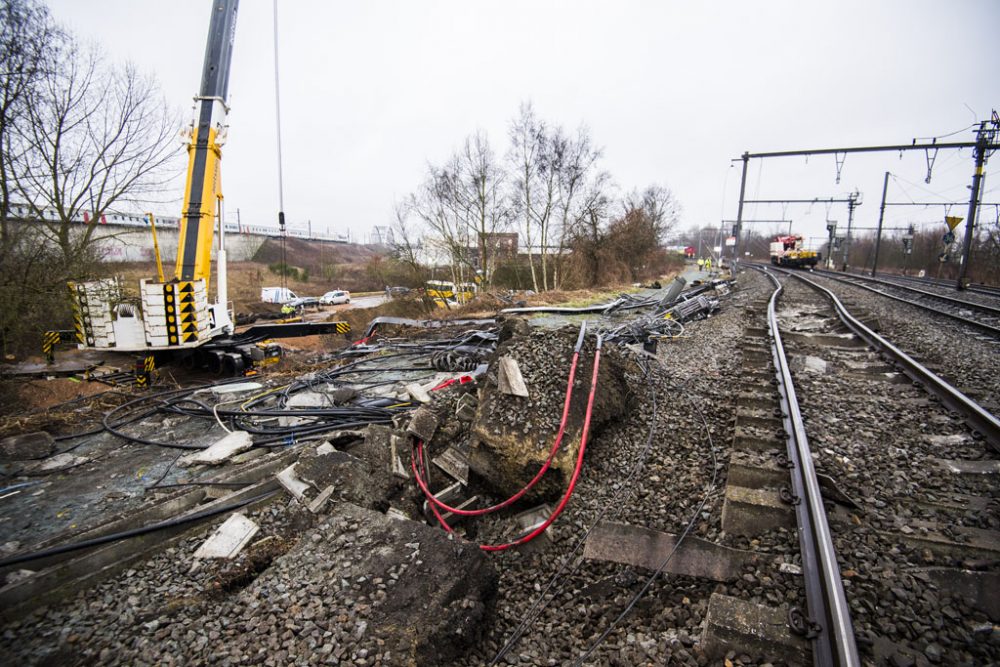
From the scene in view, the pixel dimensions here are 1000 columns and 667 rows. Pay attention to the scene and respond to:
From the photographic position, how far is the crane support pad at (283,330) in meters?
11.1

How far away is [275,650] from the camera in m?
2.30

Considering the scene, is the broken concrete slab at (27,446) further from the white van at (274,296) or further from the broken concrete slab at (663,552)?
the white van at (274,296)

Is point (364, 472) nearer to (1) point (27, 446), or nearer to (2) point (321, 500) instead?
(2) point (321, 500)

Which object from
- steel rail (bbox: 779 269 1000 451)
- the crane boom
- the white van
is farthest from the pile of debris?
the white van

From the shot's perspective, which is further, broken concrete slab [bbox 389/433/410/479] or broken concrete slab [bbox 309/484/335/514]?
broken concrete slab [bbox 389/433/410/479]

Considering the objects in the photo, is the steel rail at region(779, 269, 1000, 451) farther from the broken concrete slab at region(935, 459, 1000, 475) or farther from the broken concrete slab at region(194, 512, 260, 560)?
the broken concrete slab at region(194, 512, 260, 560)

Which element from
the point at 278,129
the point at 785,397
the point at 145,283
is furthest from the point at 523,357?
the point at 278,129

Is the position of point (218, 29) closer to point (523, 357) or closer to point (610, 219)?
point (523, 357)

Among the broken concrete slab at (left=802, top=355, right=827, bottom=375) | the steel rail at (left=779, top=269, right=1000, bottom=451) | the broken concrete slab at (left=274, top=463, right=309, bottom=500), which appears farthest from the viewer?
the broken concrete slab at (left=802, top=355, right=827, bottom=375)

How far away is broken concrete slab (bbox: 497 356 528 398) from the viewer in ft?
14.2

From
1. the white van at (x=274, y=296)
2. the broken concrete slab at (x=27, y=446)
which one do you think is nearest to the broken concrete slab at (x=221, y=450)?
the broken concrete slab at (x=27, y=446)

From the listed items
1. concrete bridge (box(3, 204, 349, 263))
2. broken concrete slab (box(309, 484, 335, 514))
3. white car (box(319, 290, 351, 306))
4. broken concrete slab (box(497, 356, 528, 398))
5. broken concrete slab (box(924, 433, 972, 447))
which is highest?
concrete bridge (box(3, 204, 349, 263))

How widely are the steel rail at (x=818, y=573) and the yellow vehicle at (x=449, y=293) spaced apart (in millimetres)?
18280

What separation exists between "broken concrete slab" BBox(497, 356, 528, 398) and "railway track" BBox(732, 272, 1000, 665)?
1.97m
